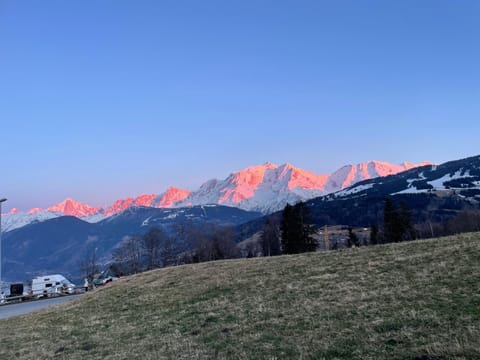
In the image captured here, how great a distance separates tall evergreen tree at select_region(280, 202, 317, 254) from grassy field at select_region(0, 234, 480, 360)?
47910 mm

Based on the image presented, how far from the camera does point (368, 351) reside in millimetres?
9922

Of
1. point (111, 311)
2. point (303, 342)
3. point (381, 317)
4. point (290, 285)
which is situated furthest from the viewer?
point (111, 311)

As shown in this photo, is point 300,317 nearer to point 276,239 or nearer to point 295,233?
point 295,233

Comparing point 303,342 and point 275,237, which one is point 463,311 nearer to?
point 303,342

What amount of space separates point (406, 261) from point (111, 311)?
1647 cm

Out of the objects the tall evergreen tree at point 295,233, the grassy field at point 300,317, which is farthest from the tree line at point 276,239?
the grassy field at point 300,317

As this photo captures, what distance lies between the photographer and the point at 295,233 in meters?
75.9

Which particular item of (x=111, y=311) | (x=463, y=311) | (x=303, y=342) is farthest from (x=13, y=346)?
(x=463, y=311)

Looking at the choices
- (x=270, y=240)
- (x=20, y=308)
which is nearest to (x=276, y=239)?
(x=270, y=240)

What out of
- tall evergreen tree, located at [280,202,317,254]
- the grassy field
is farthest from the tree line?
the grassy field

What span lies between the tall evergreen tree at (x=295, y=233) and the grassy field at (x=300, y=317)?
47.9 meters

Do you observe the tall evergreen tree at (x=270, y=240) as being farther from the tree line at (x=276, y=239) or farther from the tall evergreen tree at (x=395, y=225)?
the tall evergreen tree at (x=395, y=225)

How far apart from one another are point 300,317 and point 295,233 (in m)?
62.3

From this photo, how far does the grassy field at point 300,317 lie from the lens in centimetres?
1074
